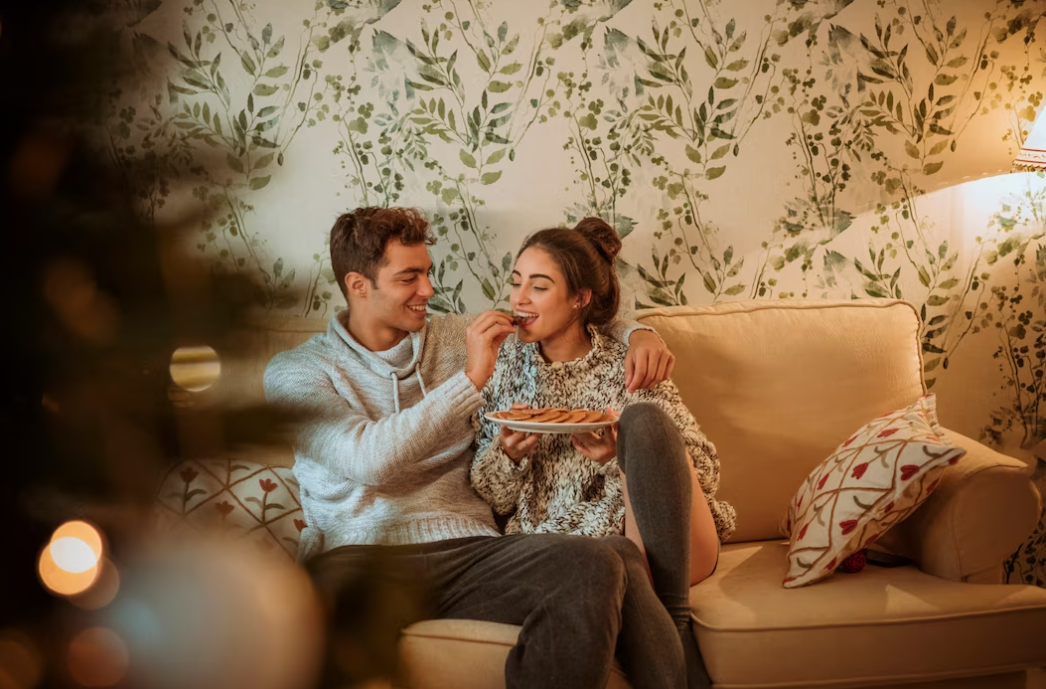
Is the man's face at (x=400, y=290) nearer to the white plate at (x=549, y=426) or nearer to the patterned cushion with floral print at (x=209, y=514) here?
the white plate at (x=549, y=426)

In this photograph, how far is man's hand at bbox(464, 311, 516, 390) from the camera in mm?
2068

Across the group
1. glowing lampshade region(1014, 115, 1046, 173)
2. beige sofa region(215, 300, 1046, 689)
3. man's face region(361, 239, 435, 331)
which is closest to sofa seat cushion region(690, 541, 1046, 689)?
beige sofa region(215, 300, 1046, 689)

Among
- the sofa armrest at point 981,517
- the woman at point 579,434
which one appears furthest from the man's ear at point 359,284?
the sofa armrest at point 981,517

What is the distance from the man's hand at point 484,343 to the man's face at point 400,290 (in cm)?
19

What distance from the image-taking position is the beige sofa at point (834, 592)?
1809 mm

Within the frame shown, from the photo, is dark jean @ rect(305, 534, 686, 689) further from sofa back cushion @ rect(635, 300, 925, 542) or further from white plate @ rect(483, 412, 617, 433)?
sofa back cushion @ rect(635, 300, 925, 542)

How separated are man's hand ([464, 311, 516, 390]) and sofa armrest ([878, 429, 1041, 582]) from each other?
106 cm

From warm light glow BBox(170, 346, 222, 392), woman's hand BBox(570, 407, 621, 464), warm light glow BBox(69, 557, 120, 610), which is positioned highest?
warm light glow BBox(170, 346, 222, 392)

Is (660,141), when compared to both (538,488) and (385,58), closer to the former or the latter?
(385,58)

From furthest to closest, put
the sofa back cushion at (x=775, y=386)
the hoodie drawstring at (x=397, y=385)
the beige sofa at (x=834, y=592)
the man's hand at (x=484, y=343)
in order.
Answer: the sofa back cushion at (x=775, y=386) < the hoodie drawstring at (x=397, y=385) < the man's hand at (x=484, y=343) < the beige sofa at (x=834, y=592)

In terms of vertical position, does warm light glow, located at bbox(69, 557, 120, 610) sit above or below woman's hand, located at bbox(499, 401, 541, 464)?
above

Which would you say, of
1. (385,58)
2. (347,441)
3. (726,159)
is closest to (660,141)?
(726,159)

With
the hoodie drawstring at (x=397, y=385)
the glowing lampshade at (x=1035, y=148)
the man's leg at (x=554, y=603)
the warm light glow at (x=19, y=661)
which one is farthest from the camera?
the glowing lampshade at (x=1035, y=148)

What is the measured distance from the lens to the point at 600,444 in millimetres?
2141
